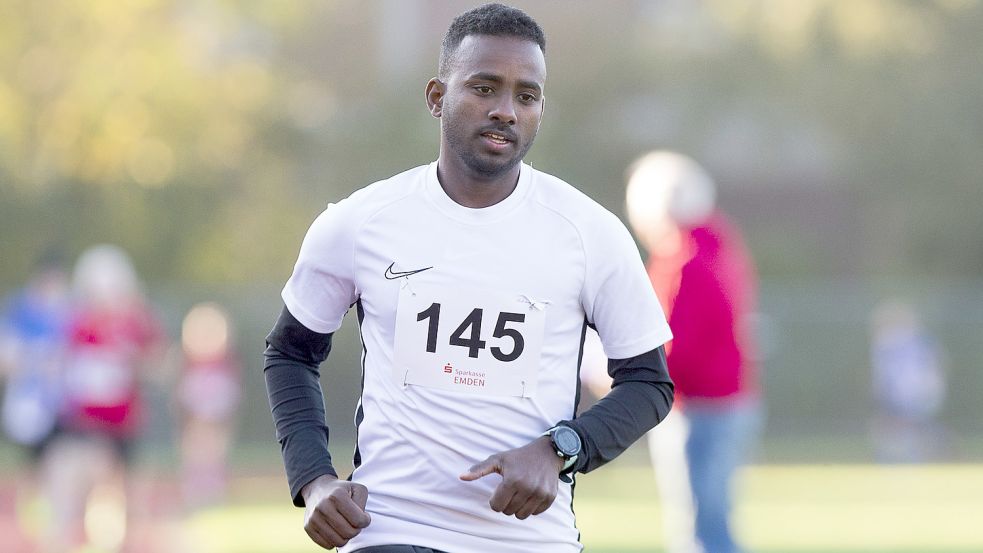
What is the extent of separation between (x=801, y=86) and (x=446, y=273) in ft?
100

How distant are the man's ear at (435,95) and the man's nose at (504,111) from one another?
0.29 m

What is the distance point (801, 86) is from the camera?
33406mm

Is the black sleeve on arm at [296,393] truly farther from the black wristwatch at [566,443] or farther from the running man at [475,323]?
the black wristwatch at [566,443]

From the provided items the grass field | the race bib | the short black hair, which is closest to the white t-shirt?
the race bib

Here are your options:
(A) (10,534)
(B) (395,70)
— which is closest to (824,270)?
(B) (395,70)

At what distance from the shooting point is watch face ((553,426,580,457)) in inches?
144

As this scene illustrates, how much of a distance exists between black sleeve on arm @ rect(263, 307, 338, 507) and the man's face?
2.04 feet

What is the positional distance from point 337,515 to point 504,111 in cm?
100

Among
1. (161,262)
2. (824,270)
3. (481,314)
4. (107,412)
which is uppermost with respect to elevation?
(824,270)

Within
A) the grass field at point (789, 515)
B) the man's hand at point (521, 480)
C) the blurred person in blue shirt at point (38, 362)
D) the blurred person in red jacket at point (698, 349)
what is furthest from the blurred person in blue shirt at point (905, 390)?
the man's hand at point (521, 480)

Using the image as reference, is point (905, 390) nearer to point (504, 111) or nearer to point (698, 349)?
point (698, 349)

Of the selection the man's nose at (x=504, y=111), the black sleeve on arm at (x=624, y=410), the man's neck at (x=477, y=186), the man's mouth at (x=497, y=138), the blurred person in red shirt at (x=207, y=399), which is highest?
the blurred person in red shirt at (x=207, y=399)

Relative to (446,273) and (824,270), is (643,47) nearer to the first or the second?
(824,270)

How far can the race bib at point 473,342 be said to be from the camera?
3773mm
